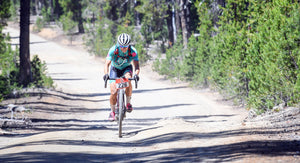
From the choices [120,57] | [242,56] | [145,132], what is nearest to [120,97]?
[120,57]

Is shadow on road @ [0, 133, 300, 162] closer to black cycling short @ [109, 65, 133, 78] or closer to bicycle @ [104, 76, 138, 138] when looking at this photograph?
bicycle @ [104, 76, 138, 138]

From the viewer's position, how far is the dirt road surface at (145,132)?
24.7 ft

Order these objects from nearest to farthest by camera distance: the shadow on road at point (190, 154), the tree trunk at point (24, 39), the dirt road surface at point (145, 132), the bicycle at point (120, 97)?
the shadow on road at point (190, 154), the dirt road surface at point (145, 132), the bicycle at point (120, 97), the tree trunk at point (24, 39)

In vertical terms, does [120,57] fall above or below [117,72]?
above

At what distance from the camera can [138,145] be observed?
368 inches

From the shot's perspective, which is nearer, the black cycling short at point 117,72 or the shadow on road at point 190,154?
the shadow on road at point 190,154

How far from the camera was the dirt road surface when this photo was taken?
7532 mm

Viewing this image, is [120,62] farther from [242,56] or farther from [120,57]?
[242,56]

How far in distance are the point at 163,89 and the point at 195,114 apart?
8.42 metres

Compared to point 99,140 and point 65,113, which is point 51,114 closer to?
point 65,113

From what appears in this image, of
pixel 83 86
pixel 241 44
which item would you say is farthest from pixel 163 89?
pixel 241 44

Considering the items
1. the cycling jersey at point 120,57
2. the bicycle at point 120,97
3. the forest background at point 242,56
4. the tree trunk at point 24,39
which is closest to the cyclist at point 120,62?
the cycling jersey at point 120,57

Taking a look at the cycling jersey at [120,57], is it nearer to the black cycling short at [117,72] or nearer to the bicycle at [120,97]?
the black cycling short at [117,72]

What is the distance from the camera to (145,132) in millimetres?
11094
